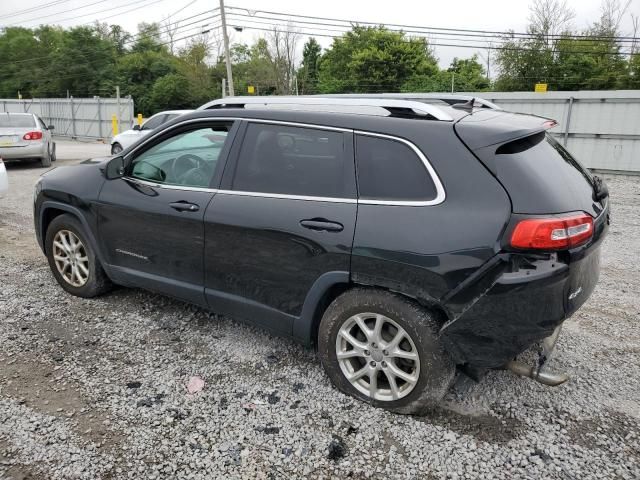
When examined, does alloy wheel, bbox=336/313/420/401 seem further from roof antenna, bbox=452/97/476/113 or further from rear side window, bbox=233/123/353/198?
roof antenna, bbox=452/97/476/113

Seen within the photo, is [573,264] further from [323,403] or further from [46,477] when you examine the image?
[46,477]

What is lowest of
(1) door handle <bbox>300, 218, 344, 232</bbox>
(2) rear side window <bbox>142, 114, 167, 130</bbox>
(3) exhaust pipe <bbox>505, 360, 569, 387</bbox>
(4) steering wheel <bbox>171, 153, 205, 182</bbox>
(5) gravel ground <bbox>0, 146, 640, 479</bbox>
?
(5) gravel ground <bbox>0, 146, 640, 479</bbox>

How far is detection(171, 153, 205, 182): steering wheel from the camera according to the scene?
12.2 feet

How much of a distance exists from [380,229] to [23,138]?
1304 cm

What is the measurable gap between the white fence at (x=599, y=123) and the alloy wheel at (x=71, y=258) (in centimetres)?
1289

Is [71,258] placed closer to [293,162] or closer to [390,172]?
[293,162]

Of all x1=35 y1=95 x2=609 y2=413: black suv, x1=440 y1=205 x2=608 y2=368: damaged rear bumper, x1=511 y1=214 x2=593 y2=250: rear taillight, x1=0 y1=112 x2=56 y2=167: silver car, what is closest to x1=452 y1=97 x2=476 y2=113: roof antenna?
x1=35 y1=95 x2=609 y2=413: black suv

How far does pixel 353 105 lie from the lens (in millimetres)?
3104

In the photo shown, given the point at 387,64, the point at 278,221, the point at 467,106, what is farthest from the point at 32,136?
the point at 387,64

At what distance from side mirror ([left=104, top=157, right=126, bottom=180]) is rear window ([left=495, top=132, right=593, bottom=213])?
2829mm

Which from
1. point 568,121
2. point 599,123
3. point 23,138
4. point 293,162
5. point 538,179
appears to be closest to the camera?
point 538,179

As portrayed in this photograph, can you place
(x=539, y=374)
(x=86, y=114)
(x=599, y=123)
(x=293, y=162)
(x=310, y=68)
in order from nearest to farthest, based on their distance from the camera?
(x=539, y=374)
(x=293, y=162)
(x=599, y=123)
(x=86, y=114)
(x=310, y=68)

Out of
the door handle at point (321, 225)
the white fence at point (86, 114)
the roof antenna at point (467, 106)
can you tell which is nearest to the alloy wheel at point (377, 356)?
the door handle at point (321, 225)

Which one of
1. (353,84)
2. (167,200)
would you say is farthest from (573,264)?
(353,84)
